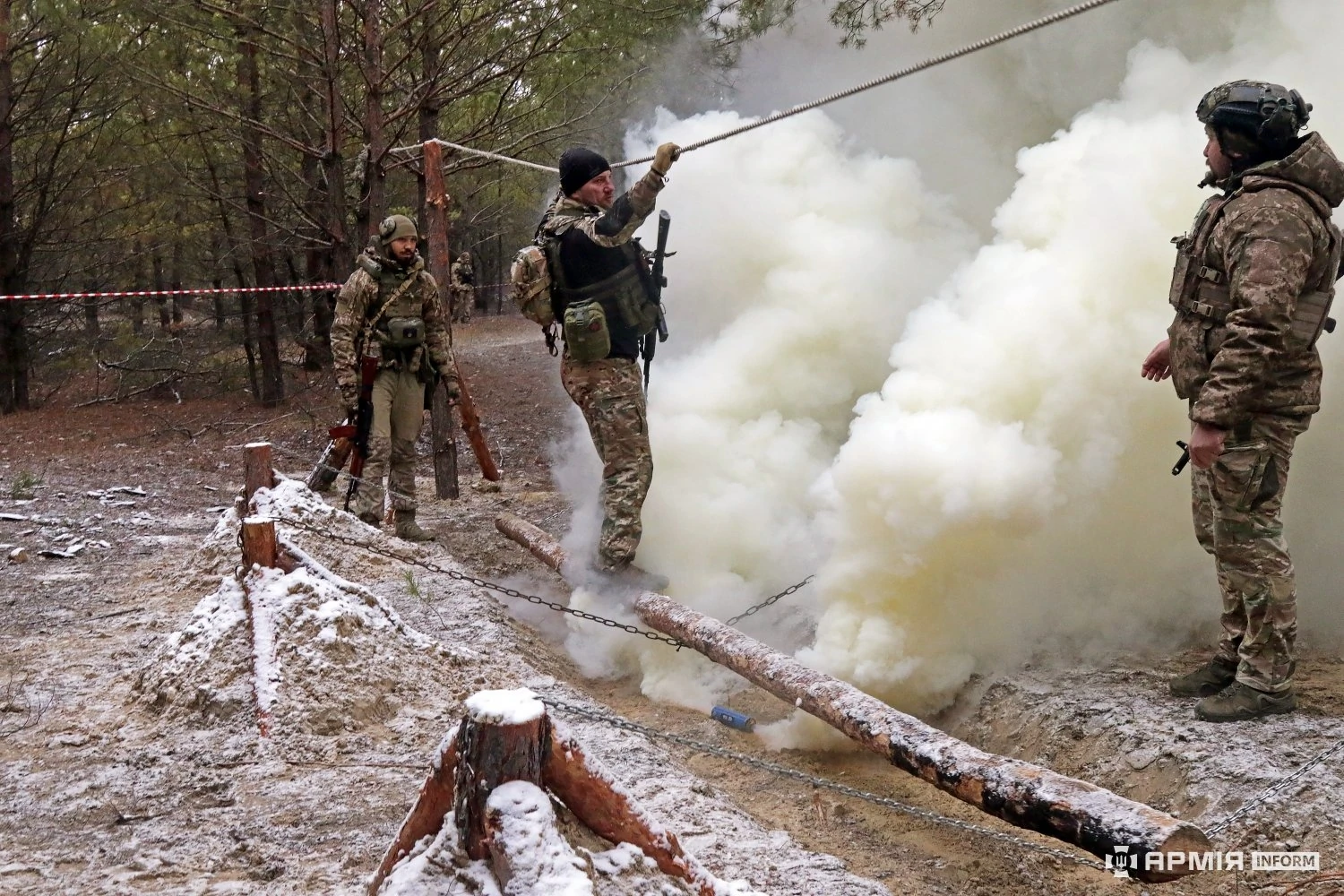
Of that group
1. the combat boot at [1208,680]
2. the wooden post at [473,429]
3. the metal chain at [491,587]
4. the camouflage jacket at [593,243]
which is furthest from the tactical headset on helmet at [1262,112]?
the wooden post at [473,429]

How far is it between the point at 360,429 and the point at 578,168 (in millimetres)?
2786

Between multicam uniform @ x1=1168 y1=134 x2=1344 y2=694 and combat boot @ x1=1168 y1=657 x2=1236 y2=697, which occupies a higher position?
multicam uniform @ x1=1168 y1=134 x2=1344 y2=694

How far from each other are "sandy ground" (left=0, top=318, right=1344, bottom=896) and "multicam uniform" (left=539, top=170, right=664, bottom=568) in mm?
816

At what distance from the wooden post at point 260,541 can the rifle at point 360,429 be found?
9.46 feet

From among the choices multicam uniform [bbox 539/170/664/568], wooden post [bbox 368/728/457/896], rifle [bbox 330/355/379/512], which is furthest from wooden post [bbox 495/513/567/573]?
wooden post [bbox 368/728/457/896]

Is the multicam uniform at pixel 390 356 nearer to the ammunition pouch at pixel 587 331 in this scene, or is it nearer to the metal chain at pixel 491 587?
the metal chain at pixel 491 587

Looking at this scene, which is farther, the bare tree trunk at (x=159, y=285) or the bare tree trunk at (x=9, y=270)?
the bare tree trunk at (x=159, y=285)

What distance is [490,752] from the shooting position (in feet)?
7.06

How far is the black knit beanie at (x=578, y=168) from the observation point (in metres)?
5.59

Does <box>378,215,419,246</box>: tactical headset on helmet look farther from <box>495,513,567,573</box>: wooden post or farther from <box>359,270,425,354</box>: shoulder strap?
<box>495,513,567,573</box>: wooden post

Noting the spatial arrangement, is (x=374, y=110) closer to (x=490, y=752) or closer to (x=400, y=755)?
(x=400, y=755)

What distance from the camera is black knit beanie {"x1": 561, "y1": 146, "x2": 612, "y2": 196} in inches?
220

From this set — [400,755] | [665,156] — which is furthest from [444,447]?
[400,755]

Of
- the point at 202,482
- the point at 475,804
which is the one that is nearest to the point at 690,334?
the point at 202,482
